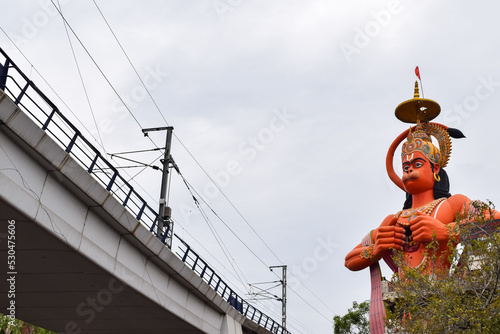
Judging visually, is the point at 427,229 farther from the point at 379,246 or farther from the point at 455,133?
the point at 455,133

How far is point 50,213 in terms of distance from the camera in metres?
13.3

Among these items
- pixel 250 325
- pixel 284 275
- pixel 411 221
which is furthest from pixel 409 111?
pixel 284 275

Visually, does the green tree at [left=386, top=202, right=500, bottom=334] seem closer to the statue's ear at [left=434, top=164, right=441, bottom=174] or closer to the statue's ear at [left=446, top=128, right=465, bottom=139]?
the statue's ear at [left=434, top=164, right=441, bottom=174]

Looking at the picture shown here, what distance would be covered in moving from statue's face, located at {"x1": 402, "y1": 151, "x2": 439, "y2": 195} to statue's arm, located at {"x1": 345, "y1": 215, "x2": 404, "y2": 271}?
1564 millimetres

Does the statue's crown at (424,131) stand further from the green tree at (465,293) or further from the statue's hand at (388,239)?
the green tree at (465,293)

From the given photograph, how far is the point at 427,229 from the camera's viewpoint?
22.2m

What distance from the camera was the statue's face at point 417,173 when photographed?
2464 centimetres

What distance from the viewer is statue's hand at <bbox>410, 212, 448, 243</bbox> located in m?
22.0

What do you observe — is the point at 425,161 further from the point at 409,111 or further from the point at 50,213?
the point at 50,213

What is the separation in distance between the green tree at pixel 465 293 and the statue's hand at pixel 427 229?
10.2 ft

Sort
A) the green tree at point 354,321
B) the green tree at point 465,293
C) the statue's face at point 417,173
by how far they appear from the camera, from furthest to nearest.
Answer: the green tree at point 354,321, the statue's face at point 417,173, the green tree at point 465,293

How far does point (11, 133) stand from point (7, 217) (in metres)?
1.83

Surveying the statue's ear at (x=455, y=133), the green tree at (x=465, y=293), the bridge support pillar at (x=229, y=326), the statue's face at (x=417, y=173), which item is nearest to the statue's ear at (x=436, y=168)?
the statue's face at (x=417, y=173)

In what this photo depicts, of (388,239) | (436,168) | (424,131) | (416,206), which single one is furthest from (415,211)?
(424,131)
